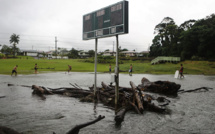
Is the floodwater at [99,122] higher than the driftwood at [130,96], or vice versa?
the driftwood at [130,96]

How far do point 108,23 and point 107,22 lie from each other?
0.38 feet

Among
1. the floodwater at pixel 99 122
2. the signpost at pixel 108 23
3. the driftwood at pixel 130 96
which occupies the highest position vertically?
the signpost at pixel 108 23

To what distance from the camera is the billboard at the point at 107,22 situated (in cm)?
743

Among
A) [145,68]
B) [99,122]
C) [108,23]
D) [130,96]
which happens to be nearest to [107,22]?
[108,23]

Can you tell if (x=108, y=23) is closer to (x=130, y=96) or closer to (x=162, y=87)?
(x=130, y=96)

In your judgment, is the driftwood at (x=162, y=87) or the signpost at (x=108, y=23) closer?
the signpost at (x=108, y=23)

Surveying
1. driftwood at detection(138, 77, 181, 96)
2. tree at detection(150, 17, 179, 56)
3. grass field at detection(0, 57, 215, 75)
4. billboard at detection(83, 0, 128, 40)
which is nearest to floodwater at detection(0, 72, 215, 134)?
driftwood at detection(138, 77, 181, 96)

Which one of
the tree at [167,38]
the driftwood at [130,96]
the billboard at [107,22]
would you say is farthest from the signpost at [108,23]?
the tree at [167,38]

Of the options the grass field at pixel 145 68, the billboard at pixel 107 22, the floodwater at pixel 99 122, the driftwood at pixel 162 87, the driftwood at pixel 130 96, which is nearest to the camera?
the floodwater at pixel 99 122

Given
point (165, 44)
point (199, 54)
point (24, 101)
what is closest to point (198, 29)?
point (199, 54)

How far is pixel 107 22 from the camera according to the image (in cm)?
842

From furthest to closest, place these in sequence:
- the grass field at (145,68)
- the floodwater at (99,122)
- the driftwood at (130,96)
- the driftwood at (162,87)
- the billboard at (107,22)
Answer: the grass field at (145,68), the driftwood at (162,87), the driftwood at (130,96), the billboard at (107,22), the floodwater at (99,122)

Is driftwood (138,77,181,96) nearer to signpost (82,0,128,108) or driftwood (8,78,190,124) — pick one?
driftwood (8,78,190,124)

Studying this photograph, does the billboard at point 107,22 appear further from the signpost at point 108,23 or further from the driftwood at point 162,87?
the driftwood at point 162,87
